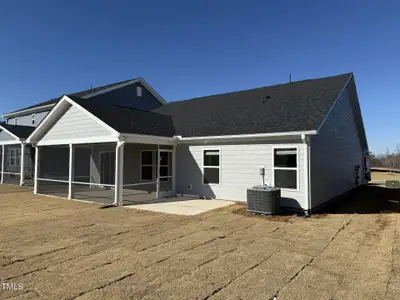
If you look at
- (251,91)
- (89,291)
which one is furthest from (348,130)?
(89,291)

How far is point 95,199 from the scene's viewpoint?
1211 centimetres

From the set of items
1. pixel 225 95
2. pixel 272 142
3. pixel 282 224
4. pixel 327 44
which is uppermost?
pixel 327 44

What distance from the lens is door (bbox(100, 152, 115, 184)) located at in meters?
16.4

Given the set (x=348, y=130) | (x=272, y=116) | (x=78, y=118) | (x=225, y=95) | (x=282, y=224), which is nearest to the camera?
(x=282, y=224)

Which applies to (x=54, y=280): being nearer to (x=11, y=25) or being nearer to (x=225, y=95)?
(x=225, y=95)

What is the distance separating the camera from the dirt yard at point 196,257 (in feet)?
12.0

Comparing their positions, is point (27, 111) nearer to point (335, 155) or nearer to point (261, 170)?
point (261, 170)

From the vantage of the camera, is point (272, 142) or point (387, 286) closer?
point (387, 286)

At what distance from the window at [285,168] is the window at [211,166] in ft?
8.36

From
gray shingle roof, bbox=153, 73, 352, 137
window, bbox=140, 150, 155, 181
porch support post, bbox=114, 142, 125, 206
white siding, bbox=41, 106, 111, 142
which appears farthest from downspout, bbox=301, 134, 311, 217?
window, bbox=140, 150, 155, 181

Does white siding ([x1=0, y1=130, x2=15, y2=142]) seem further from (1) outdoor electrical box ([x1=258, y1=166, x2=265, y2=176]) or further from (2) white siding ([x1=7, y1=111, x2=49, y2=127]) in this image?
(1) outdoor electrical box ([x1=258, y1=166, x2=265, y2=176])

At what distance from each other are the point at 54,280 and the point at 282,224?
5908 mm

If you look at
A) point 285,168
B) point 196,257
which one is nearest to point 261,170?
point 285,168

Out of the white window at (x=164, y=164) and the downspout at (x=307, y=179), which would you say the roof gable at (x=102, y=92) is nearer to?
the white window at (x=164, y=164)
